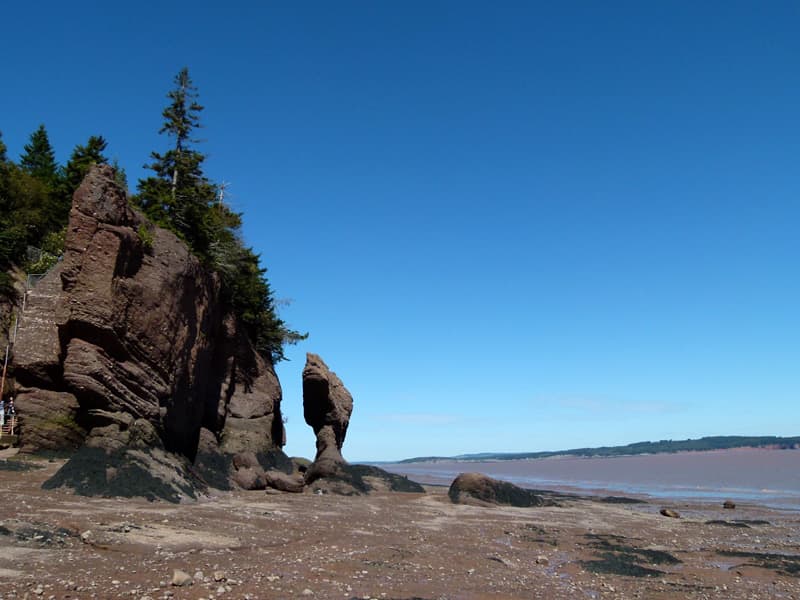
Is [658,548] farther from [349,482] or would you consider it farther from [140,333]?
[140,333]

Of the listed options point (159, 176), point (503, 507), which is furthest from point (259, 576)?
point (159, 176)

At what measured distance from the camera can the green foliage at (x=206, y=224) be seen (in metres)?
32.6

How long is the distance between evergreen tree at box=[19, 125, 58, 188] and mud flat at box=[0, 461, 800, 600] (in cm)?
3538

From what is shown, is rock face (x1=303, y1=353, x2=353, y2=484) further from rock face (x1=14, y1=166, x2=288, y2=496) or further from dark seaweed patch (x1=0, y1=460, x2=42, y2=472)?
dark seaweed patch (x1=0, y1=460, x2=42, y2=472)

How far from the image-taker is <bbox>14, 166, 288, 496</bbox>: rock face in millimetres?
21125

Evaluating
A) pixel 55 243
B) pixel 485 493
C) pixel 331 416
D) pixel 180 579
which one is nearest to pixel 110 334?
pixel 55 243

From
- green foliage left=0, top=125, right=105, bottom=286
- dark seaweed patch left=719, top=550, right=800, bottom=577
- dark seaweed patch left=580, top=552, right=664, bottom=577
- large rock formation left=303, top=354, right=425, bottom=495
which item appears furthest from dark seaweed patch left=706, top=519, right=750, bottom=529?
green foliage left=0, top=125, right=105, bottom=286

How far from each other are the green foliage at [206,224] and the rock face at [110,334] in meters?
5.24

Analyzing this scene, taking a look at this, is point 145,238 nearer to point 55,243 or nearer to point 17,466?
point 17,466

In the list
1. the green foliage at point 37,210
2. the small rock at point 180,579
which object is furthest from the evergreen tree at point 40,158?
the small rock at point 180,579

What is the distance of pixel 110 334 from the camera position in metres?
21.6

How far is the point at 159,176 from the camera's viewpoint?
38.0 m

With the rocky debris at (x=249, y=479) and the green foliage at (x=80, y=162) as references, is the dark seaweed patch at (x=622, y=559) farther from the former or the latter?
the green foliage at (x=80, y=162)

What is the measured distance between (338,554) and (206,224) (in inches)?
961
